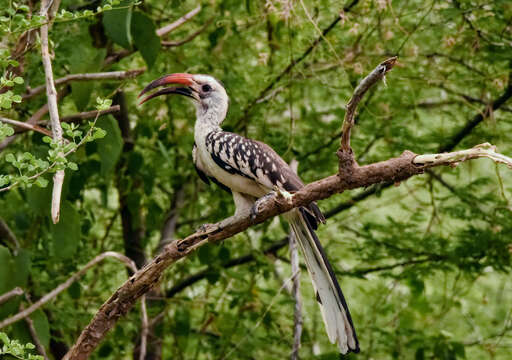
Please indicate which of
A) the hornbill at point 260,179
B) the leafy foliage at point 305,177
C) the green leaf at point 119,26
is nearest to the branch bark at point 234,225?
the hornbill at point 260,179

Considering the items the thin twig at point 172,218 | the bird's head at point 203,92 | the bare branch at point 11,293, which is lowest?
the thin twig at point 172,218

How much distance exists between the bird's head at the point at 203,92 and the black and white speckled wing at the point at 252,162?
30 cm

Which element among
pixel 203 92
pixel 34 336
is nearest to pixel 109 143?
pixel 203 92

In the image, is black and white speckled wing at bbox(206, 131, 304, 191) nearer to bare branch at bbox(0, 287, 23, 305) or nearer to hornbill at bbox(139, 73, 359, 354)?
hornbill at bbox(139, 73, 359, 354)

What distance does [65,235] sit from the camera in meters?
2.87

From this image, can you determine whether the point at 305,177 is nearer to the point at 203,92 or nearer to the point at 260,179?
the point at 203,92

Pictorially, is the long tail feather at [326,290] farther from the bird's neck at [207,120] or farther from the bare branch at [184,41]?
the bare branch at [184,41]

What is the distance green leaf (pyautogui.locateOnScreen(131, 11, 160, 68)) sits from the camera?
3.01 metres

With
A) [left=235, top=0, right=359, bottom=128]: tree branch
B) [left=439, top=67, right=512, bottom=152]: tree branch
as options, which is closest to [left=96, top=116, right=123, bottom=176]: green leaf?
[left=235, top=0, right=359, bottom=128]: tree branch

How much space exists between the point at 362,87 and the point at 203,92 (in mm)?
1529

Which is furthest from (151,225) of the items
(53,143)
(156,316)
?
(53,143)

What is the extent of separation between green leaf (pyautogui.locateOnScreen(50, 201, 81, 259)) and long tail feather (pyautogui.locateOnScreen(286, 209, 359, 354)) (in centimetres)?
80

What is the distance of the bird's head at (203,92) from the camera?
325 cm

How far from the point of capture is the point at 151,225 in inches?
165
